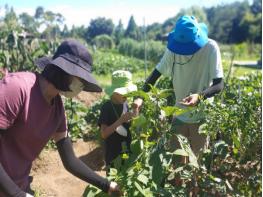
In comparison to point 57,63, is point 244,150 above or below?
below

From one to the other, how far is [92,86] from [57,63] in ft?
0.67

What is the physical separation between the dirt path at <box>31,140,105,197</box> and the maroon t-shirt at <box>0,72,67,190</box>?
1.93 m

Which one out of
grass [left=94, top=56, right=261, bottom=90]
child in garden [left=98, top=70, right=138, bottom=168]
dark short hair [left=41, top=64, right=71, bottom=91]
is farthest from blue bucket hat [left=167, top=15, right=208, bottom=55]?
grass [left=94, top=56, right=261, bottom=90]

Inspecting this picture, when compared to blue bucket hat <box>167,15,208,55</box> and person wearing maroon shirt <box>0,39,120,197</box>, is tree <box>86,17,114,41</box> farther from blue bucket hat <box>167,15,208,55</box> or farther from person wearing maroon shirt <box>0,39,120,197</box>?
person wearing maroon shirt <box>0,39,120,197</box>

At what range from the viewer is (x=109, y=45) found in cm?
3216

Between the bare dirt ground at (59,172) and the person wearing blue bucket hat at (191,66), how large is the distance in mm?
1392

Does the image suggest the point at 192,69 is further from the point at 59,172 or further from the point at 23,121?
the point at 59,172

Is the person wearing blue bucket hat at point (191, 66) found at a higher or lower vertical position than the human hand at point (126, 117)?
higher

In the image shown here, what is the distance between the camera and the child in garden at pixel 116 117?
2.80 meters

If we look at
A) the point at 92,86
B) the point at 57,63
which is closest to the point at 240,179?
→ the point at 92,86

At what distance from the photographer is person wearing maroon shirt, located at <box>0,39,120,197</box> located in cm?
170

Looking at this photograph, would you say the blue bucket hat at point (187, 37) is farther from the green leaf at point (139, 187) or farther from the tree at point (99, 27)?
the tree at point (99, 27)

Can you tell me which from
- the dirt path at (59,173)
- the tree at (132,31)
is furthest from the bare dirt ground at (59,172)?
the tree at (132,31)

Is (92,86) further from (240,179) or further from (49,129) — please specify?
(240,179)
